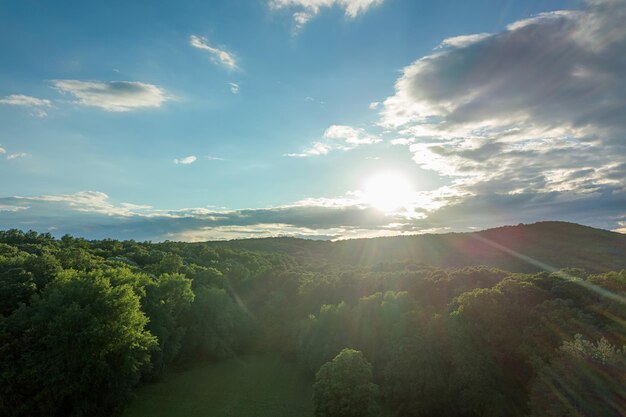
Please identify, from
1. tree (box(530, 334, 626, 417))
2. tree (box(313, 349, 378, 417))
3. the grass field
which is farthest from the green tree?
tree (box(530, 334, 626, 417))

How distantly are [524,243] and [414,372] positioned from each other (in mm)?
119099

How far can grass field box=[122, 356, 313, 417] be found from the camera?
41.6m

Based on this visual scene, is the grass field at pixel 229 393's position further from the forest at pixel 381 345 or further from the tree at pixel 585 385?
the tree at pixel 585 385

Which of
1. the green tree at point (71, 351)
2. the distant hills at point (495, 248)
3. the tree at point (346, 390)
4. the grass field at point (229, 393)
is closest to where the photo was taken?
the tree at point (346, 390)

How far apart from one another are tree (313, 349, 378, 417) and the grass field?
327 inches

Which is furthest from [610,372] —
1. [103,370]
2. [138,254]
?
[138,254]

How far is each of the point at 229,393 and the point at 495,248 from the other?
120 meters

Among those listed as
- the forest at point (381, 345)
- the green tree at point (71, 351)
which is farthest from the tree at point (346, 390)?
the green tree at point (71, 351)

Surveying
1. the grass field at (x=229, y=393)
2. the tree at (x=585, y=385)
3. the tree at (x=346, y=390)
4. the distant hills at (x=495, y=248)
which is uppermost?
the distant hills at (x=495, y=248)

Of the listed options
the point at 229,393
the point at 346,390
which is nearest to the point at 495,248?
the point at 229,393

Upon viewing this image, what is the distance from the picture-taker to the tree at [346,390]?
1335 inches

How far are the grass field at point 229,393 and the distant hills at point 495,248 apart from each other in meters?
61.4

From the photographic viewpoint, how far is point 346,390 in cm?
3416

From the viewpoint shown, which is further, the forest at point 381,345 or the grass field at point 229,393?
the grass field at point 229,393
